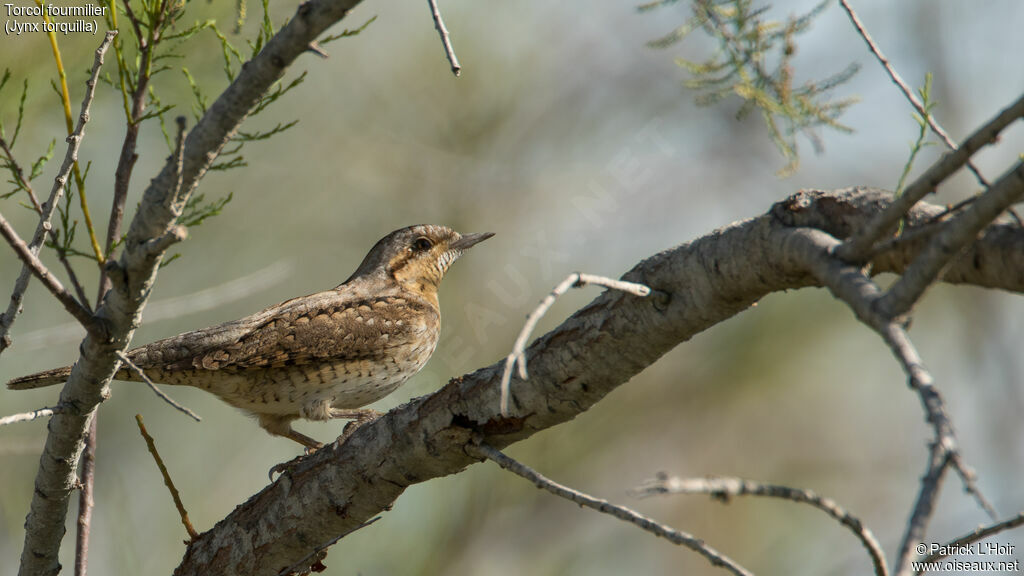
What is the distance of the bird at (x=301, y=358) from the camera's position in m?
4.12

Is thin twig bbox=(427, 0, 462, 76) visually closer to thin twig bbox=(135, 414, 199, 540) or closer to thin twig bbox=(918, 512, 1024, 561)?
thin twig bbox=(918, 512, 1024, 561)

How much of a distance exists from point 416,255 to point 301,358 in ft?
4.71

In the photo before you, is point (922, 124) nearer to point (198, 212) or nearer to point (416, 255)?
point (198, 212)

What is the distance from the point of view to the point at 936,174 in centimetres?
149

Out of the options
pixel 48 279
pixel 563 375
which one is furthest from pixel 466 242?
pixel 48 279

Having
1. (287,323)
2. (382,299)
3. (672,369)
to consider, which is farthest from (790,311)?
(287,323)

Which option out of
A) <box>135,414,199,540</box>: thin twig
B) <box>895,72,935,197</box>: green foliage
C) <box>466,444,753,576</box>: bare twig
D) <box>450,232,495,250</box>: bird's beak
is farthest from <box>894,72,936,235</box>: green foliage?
<box>450,232,495,250</box>: bird's beak

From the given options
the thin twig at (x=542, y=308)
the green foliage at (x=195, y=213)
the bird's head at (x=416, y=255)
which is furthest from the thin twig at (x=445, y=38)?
the bird's head at (x=416, y=255)

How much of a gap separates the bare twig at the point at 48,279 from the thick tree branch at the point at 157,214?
0.04 m

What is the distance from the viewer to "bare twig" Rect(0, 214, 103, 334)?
2.06 meters

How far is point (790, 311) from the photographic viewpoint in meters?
8.11

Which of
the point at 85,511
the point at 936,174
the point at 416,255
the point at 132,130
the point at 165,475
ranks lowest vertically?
the point at 936,174

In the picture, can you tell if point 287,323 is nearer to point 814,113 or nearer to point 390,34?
point 814,113

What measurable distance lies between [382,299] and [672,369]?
4.12m
